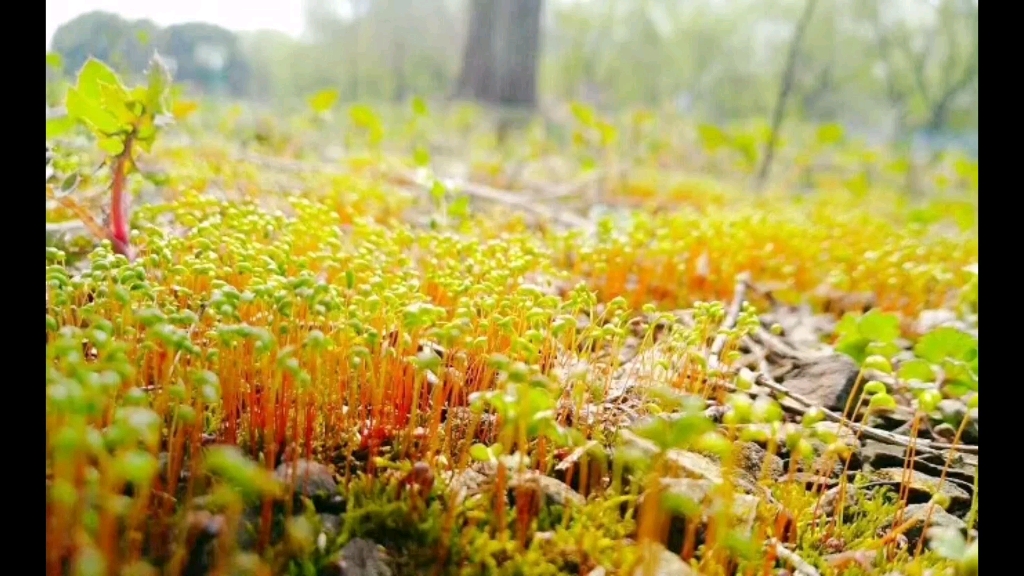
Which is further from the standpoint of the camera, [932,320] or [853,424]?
[932,320]

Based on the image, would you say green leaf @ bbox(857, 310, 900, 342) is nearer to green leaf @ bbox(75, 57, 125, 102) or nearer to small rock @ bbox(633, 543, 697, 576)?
small rock @ bbox(633, 543, 697, 576)

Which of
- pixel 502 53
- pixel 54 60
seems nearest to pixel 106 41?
pixel 54 60

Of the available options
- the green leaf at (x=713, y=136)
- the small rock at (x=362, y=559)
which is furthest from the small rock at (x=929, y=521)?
the green leaf at (x=713, y=136)

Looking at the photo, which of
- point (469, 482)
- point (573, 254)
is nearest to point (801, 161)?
point (573, 254)

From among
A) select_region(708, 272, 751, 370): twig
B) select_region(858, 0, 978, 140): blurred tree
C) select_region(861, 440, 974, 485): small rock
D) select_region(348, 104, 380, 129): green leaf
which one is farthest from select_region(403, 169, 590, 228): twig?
select_region(858, 0, 978, 140): blurred tree

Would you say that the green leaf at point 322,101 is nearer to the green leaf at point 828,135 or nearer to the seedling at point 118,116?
the seedling at point 118,116

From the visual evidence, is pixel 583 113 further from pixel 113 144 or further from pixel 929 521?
pixel 929 521
